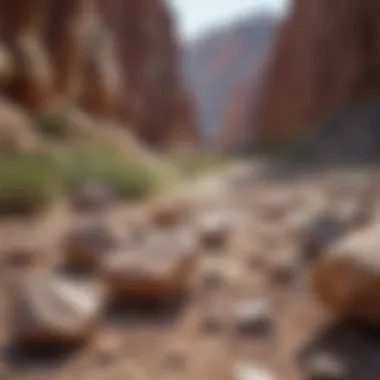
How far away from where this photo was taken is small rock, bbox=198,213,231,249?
88.7 inches

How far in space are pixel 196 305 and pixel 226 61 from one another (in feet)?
156

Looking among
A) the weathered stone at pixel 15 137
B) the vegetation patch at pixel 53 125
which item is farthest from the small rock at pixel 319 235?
the vegetation patch at pixel 53 125

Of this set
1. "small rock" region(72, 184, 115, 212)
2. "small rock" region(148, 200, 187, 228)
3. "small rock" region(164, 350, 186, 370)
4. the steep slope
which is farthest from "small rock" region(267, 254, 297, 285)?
the steep slope

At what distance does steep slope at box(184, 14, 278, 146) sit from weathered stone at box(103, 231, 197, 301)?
42.4m

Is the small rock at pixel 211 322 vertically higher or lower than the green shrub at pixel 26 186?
lower

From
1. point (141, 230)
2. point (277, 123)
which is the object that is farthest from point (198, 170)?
point (277, 123)

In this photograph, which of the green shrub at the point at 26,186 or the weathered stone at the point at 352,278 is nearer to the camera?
the weathered stone at the point at 352,278

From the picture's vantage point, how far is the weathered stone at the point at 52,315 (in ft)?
4.29

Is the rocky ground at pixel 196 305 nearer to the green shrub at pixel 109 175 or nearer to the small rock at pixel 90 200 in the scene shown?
the small rock at pixel 90 200

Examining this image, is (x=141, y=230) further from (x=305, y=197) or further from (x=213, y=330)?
(x=305, y=197)

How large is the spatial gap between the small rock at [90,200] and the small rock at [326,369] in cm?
216

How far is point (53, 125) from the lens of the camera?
616cm

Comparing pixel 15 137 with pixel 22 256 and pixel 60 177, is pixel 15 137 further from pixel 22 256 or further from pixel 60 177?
pixel 22 256

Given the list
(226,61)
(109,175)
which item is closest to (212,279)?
(109,175)
